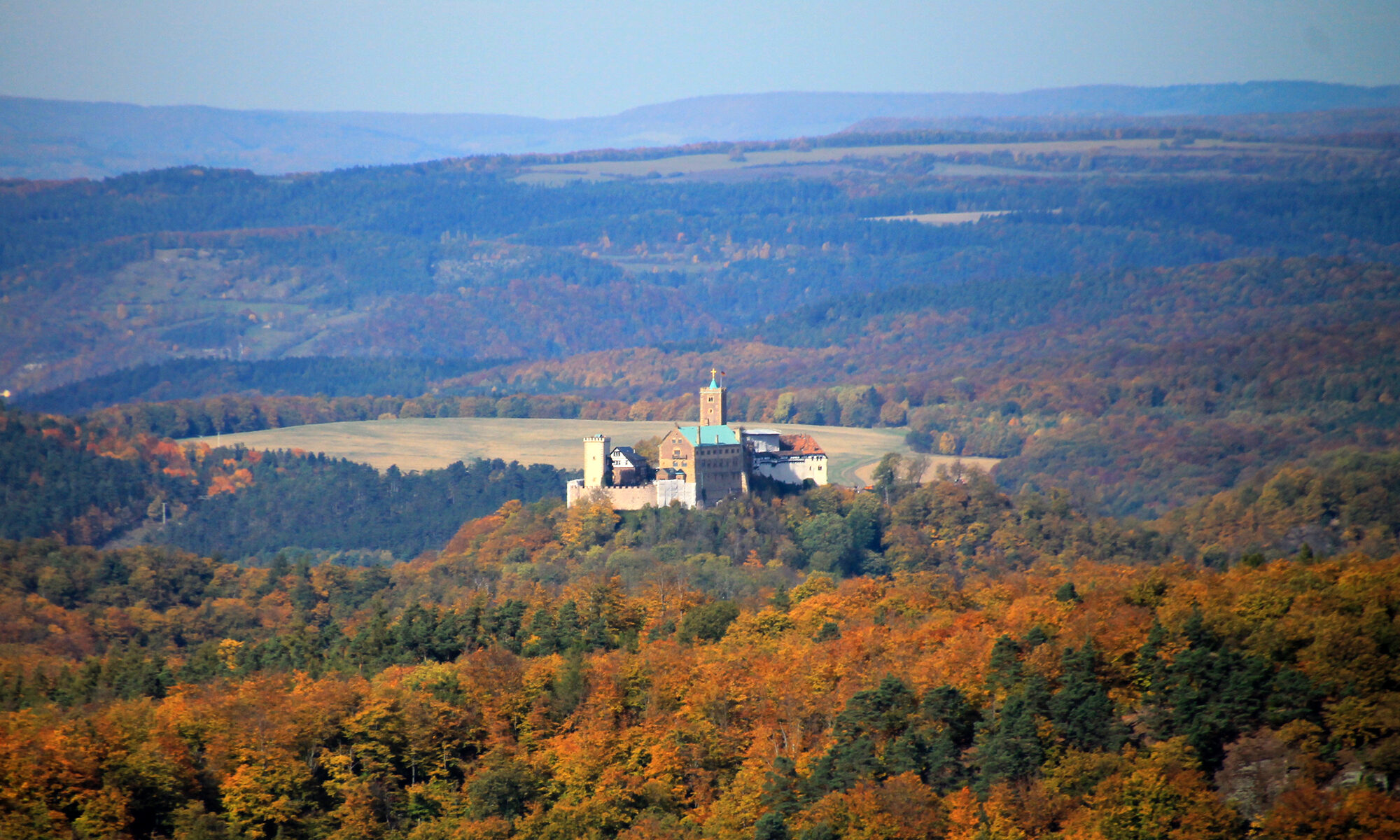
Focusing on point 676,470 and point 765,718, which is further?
Answer: point 676,470

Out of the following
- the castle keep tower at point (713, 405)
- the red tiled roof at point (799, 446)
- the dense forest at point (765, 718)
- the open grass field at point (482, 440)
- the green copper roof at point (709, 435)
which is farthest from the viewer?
the open grass field at point (482, 440)

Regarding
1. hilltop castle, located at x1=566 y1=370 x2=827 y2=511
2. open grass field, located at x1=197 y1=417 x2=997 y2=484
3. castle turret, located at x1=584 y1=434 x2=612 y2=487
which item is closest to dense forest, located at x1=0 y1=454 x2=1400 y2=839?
hilltop castle, located at x1=566 y1=370 x2=827 y2=511

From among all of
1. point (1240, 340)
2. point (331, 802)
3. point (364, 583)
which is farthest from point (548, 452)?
point (331, 802)

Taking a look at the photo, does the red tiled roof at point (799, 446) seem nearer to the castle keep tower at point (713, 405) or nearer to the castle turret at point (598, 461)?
the castle keep tower at point (713, 405)

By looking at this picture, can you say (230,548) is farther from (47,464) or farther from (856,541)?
(856,541)

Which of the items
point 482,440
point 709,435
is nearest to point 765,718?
point 709,435

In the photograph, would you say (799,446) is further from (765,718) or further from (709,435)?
(765,718)

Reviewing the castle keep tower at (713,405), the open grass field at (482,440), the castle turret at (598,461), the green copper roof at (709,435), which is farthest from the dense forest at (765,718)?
the open grass field at (482,440)
